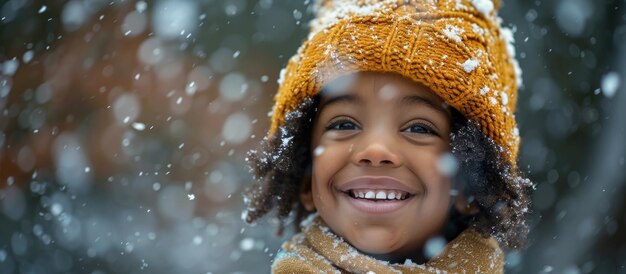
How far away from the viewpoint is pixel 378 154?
2018mm

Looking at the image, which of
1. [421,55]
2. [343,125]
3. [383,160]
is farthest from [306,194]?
[421,55]

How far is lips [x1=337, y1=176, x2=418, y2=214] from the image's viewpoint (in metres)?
2.07

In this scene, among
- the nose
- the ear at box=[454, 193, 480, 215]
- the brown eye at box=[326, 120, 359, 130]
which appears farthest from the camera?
the ear at box=[454, 193, 480, 215]

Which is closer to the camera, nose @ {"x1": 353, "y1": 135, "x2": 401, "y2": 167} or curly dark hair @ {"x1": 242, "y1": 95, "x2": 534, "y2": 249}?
nose @ {"x1": 353, "y1": 135, "x2": 401, "y2": 167}

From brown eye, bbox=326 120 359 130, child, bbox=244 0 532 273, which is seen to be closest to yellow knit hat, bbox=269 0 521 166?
child, bbox=244 0 532 273

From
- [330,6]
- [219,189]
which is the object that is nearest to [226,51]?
[219,189]

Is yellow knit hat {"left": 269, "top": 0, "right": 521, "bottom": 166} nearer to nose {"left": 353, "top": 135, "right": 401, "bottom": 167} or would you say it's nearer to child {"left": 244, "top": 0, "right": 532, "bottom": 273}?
child {"left": 244, "top": 0, "right": 532, "bottom": 273}

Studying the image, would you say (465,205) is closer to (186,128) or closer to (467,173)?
(467,173)

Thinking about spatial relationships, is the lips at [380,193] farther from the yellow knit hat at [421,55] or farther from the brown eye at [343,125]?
the yellow knit hat at [421,55]

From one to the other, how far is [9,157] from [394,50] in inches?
176

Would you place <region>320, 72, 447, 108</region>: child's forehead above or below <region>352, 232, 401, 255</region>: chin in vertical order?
above

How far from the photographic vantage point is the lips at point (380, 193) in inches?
81.7

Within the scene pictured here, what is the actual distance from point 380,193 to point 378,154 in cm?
14

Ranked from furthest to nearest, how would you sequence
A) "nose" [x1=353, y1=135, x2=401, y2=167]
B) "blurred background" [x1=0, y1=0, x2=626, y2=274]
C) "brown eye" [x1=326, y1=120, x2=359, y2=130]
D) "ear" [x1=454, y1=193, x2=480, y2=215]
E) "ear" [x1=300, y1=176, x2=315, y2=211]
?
"blurred background" [x1=0, y1=0, x2=626, y2=274]
"ear" [x1=300, y1=176, x2=315, y2=211]
"ear" [x1=454, y1=193, x2=480, y2=215]
"brown eye" [x1=326, y1=120, x2=359, y2=130]
"nose" [x1=353, y1=135, x2=401, y2=167]
